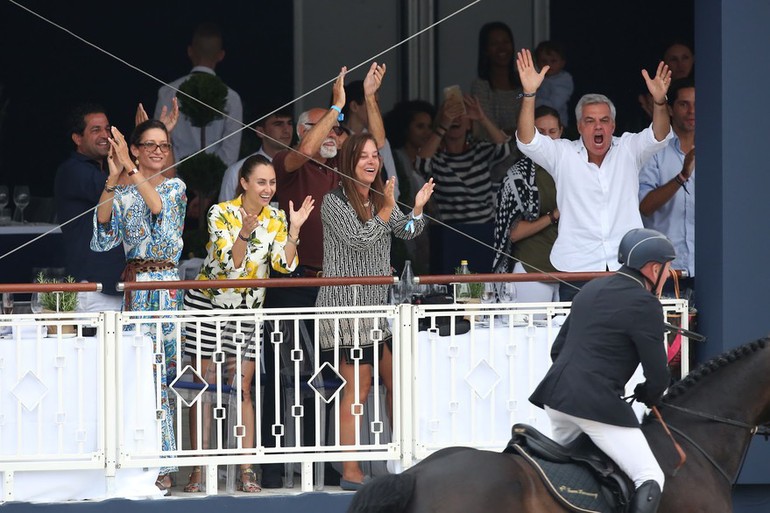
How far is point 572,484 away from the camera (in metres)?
7.14

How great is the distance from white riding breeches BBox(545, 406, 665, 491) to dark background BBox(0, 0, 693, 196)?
22.4 feet

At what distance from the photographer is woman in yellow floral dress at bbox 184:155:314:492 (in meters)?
9.58

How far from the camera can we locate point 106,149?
10.6 meters

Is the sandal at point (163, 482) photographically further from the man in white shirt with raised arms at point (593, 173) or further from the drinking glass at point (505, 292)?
the man in white shirt with raised arms at point (593, 173)

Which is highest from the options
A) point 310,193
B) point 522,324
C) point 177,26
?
point 177,26

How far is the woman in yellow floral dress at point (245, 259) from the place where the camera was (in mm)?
9578

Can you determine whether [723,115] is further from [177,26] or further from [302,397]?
[177,26]

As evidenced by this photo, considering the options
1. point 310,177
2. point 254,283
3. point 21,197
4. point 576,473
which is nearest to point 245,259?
point 254,283

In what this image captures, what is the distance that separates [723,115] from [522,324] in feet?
5.90

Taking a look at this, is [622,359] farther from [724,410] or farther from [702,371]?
[724,410]

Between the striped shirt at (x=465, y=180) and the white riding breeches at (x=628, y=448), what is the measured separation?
212 inches

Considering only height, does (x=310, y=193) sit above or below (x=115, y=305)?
above

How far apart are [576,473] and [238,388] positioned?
275 cm

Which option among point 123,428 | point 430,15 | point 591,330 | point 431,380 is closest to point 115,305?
point 123,428
